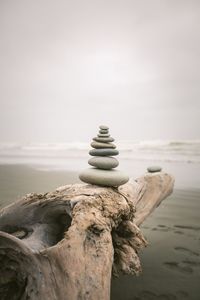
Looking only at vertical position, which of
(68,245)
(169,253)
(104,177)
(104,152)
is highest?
(104,152)

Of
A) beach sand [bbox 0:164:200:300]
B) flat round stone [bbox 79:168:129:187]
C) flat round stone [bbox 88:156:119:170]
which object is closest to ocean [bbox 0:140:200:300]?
beach sand [bbox 0:164:200:300]

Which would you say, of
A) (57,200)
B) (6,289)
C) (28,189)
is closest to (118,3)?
(28,189)

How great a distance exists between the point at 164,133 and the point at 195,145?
1.48 m

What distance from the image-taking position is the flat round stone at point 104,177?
272 centimetres

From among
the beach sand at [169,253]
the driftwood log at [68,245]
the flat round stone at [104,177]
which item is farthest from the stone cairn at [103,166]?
the beach sand at [169,253]

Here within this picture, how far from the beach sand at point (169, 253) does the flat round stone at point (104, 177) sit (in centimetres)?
94

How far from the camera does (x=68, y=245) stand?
1.80 meters

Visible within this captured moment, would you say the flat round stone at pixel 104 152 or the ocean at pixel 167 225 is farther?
the flat round stone at pixel 104 152

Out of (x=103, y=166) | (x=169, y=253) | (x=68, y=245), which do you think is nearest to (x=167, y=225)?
(x=169, y=253)

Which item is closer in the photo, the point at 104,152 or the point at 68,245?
the point at 68,245

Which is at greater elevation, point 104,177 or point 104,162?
point 104,162

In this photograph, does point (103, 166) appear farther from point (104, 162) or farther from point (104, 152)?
point (104, 152)

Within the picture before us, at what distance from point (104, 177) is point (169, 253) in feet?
4.26

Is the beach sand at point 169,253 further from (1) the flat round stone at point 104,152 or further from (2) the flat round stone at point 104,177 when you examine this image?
(1) the flat round stone at point 104,152
